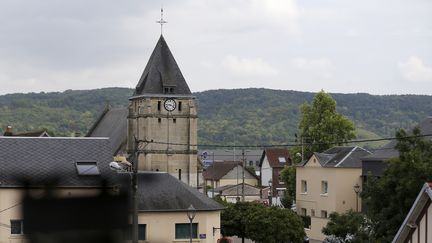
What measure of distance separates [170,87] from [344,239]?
53965mm

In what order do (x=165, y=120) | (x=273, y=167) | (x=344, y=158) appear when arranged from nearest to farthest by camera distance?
1. (x=344, y=158)
2. (x=165, y=120)
3. (x=273, y=167)

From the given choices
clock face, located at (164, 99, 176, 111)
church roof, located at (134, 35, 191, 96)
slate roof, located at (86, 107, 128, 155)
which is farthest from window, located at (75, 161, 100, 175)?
slate roof, located at (86, 107, 128, 155)

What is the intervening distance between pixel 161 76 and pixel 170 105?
10.5ft

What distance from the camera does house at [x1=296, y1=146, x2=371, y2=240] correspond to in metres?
60.7

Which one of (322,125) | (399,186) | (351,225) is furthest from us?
(322,125)

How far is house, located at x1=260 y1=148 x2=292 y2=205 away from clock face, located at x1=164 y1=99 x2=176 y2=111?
29262mm

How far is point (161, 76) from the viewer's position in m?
91.2

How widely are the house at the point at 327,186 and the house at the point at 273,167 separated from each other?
4930 centimetres

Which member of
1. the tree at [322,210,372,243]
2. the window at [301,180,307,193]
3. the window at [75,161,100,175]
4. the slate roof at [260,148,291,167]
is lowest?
the slate roof at [260,148,291,167]

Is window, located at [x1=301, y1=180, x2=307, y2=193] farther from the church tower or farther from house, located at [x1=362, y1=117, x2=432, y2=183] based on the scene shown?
the church tower

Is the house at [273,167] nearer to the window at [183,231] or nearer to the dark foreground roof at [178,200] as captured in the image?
the dark foreground roof at [178,200]

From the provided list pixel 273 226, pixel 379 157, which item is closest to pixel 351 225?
pixel 273 226

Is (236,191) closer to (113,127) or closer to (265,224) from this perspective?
(113,127)

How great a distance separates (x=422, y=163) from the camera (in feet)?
105
